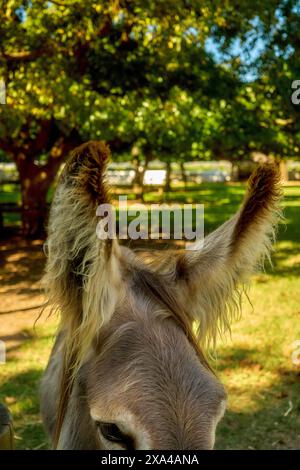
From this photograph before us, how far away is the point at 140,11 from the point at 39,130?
23.5ft

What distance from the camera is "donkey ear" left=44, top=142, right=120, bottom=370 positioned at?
5.14 feet

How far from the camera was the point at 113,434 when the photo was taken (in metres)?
1.66

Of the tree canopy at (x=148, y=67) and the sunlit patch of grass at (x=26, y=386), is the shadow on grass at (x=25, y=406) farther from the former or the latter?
the tree canopy at (x=148, y=67)

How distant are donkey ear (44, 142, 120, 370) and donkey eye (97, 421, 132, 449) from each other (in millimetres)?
307

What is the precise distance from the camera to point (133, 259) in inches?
86.7

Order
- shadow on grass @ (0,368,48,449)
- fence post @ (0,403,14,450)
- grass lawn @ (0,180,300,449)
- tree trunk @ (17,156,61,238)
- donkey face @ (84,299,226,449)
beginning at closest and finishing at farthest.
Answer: donkey face @ (84,299,226,449) → fence post @ (0,403,14,450) → shadow on grass @ (0,368,48,449) → grass lawn @ (0,180,300,449) → tree trunk @ (17,156,61,238)

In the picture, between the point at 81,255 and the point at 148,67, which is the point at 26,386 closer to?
the point at 81,255

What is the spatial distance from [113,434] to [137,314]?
439mm

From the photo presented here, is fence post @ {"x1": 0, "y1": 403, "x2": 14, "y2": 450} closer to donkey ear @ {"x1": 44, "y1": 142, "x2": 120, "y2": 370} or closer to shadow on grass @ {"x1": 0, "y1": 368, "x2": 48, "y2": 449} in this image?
donkey ear @ {"x1": 44, "y1": 142, "x2": 120, "y2": 370}

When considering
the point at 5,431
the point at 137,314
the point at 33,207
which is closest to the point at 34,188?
the point at 33,207

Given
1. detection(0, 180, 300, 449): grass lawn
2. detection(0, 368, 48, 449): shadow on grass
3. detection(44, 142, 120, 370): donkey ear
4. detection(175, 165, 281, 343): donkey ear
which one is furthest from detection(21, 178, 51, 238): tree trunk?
detection(44, 142, 120, 370): donkey ear

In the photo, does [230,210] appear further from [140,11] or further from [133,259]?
[133,259]

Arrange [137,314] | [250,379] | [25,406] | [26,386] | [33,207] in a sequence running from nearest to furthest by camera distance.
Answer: [137,314] → [25,406] → [26,386] → [250,379] → [33,207]

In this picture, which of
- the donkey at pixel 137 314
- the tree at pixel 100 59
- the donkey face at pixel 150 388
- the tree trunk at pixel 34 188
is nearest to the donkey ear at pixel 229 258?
the donkey at pixel 137 314
